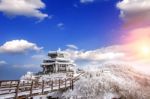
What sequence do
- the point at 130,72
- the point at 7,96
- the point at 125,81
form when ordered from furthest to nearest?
1. the point at 130,72
2. the point at 125,81
3. the point at 7,96

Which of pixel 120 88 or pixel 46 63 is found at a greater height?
pixel 46 63

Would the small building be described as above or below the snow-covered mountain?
above

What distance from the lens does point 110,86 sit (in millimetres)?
38688

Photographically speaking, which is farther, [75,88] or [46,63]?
[46,63]

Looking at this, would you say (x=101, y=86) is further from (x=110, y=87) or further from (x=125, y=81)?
(x=125, y=81)

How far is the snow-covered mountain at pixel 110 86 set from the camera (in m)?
A: 37.7

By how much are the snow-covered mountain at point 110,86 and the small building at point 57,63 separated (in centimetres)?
6631

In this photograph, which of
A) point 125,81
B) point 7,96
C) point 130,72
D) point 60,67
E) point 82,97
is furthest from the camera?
point 60,67

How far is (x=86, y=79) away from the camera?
40.8 meters

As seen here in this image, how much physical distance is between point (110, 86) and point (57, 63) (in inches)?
2837

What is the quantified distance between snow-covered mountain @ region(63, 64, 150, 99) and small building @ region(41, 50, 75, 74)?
218 feet

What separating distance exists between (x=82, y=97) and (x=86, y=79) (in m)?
3.87

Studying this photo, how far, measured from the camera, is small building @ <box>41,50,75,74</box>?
109625mm

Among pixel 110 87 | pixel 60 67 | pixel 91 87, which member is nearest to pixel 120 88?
pixel 110 87
